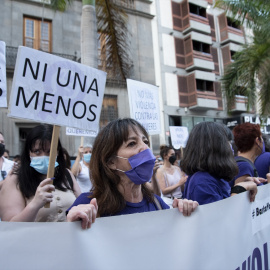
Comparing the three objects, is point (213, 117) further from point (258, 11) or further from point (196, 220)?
point (196, 220)

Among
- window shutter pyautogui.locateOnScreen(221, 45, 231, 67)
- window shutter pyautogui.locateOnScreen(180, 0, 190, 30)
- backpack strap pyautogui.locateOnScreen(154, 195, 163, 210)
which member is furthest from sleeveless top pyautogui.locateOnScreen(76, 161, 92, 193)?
window shutter pyautogui.locateOnScreen(221, 45, 231, 67)

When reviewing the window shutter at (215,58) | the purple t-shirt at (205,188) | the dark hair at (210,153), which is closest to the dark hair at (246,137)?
the dark hair at (210,153)

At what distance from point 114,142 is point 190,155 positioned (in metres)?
0.67

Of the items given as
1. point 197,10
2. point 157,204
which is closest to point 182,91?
point 197,10

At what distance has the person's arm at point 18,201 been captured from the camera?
5.40 feet

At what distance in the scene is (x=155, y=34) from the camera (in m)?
19.0

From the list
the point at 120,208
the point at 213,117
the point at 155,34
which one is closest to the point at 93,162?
the point at 120,208

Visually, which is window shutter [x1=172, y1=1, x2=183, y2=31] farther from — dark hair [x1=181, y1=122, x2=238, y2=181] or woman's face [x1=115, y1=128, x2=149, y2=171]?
woman's face [x1=115, y1=128, x2=149, y2=171]

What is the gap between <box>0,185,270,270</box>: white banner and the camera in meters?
1.09

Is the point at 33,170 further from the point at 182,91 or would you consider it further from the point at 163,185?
the point at 182,91

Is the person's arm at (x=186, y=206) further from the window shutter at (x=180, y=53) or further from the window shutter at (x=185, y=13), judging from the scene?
the window shutter at (x=185, y=13)

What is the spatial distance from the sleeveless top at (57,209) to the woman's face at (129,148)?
716mm

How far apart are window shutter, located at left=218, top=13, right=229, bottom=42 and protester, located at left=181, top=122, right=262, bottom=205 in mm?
22499

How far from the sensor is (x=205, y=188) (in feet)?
6.27
